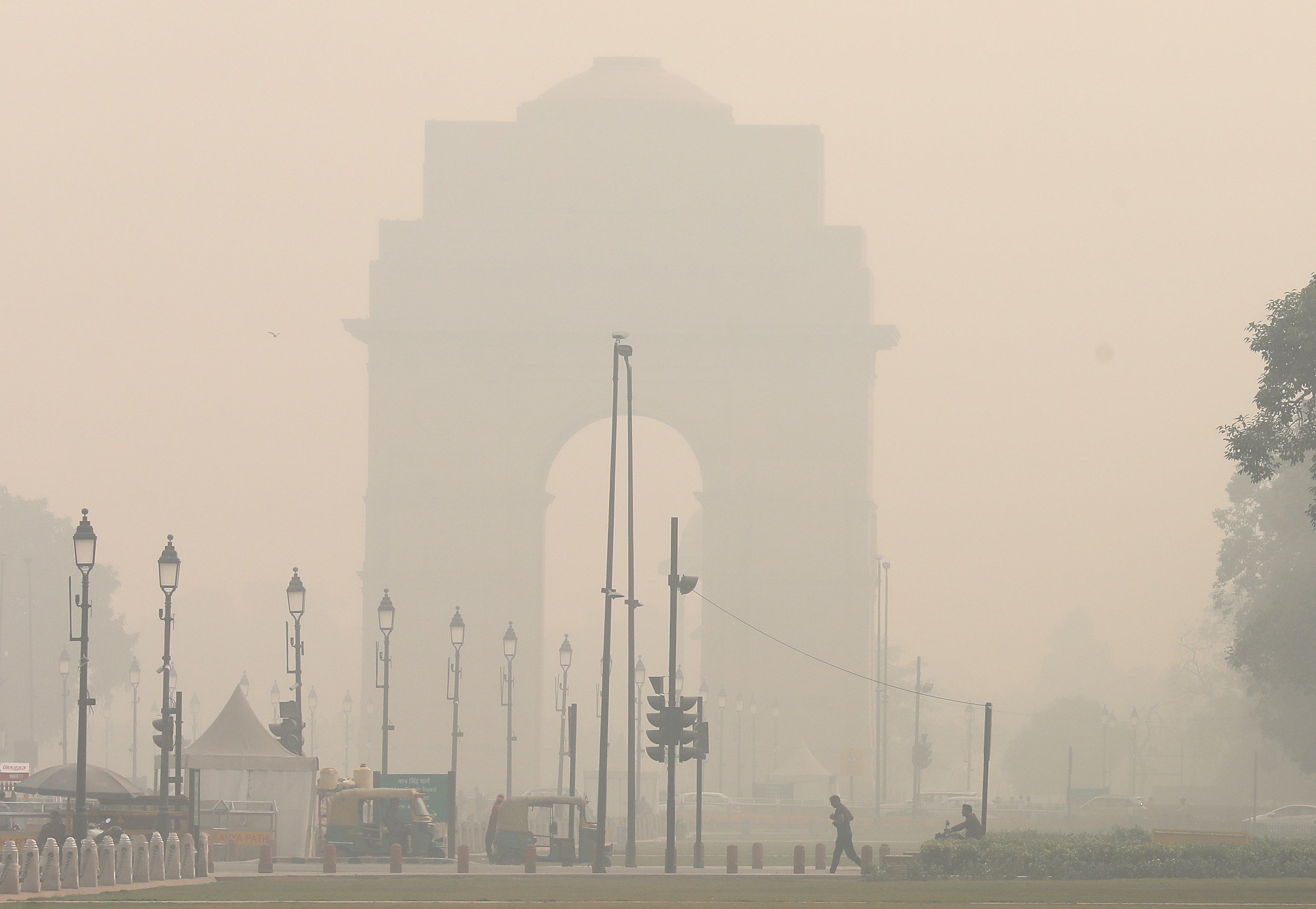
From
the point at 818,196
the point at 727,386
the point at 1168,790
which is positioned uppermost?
the point at 818,196

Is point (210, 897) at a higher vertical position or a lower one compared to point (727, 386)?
lower

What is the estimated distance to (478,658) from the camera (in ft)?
236

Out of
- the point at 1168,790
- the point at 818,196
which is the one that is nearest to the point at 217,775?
the point at 818,196

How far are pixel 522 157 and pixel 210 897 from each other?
2077 inches

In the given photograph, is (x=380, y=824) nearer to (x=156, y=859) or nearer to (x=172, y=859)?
(x=172, y=859)

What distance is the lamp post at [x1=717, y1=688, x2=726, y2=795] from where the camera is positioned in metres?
66.4

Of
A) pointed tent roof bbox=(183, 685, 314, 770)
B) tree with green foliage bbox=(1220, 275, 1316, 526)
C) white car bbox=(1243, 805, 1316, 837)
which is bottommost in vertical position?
white car bbox=(1243, 805, 1316, 837)

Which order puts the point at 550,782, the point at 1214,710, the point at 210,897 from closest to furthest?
1. the point at 210,897
2. the point at 550,782
3. the point at 1214,710

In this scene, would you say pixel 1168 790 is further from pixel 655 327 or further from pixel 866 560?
pixel 655 327

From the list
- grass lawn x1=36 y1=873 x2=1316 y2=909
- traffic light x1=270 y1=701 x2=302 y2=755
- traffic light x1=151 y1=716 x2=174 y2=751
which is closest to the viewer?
grass lawn x1=36 y1=873 x2=1316 y2=909

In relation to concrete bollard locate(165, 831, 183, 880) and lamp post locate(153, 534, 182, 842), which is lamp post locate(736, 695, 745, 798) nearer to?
lamp post locate(153, 534, 182, 842)

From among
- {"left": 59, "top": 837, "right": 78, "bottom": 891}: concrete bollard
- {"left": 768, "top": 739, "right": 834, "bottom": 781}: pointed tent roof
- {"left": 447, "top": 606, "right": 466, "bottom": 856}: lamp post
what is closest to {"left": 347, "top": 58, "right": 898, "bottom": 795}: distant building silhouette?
{"left": 447, "top": 606, "right": 466, "bottom": 856}: lamp post

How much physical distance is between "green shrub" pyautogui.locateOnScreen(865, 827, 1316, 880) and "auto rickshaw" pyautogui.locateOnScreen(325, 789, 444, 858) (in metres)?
7.49

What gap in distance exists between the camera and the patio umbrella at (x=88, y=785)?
33.2m
